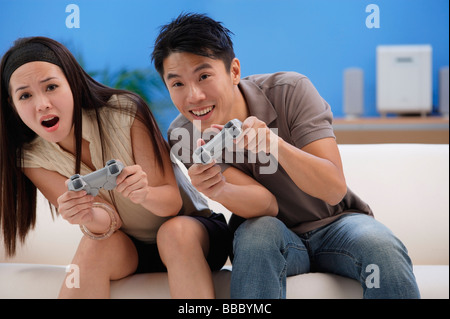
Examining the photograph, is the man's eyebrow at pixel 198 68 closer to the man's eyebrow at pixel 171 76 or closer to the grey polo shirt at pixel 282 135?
the man's eyebrow at pixel 171 76

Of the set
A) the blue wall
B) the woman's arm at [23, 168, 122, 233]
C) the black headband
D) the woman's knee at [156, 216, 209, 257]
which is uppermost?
the blue wall

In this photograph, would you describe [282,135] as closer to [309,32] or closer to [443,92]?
[309,32]

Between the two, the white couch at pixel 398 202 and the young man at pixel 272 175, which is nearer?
the young man at pixel 272 175

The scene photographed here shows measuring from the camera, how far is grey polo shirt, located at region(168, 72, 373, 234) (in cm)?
101

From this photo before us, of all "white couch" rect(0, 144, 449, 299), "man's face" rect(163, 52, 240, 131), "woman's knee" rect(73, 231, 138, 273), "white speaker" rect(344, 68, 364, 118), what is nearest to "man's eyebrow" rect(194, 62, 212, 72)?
"man's face" rect(163, 52, 240, 131)

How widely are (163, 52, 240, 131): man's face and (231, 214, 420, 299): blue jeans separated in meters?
0.21

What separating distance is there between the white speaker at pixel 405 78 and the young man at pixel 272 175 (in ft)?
5.83

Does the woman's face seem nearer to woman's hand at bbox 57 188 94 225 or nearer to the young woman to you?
the young woman

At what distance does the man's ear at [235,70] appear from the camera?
Answer: 995 mm

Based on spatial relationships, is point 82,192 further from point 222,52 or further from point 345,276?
point 345,276

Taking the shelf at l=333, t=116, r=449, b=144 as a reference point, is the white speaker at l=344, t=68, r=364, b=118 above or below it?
above

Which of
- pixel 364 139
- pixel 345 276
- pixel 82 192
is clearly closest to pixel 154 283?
pixel 82 192

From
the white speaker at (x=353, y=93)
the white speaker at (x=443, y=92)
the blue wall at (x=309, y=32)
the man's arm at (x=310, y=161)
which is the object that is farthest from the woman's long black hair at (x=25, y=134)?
the white speaker at (x=443, y=92)

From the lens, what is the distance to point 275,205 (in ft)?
3.31
